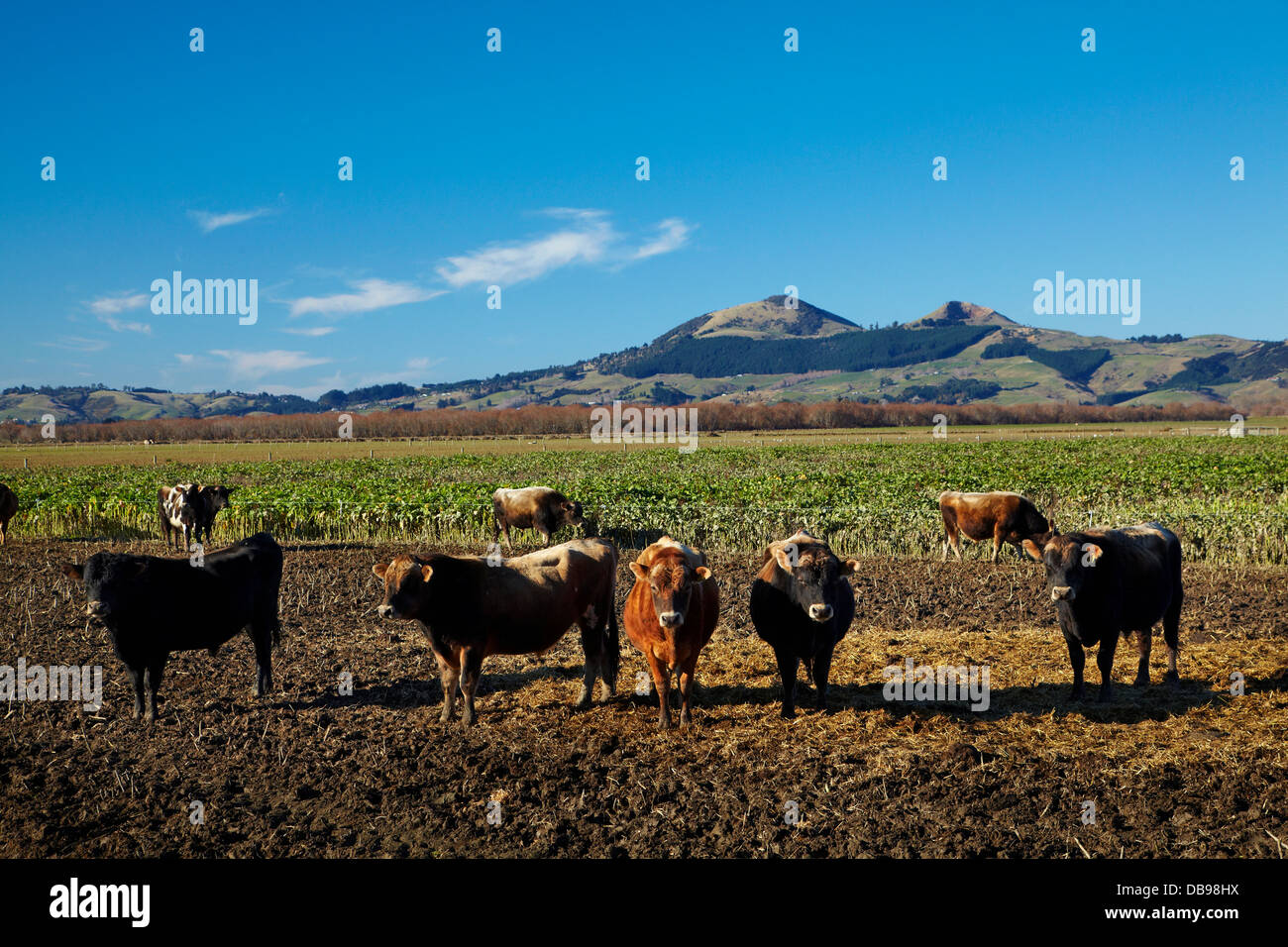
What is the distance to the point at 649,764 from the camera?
23.8 feet

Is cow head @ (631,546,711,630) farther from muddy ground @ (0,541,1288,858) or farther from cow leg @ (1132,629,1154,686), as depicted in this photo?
cow leg @ (1132,629,1154,686)

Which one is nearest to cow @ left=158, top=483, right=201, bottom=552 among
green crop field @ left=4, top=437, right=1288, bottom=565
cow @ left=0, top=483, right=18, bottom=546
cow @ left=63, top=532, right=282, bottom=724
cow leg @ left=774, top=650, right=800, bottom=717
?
green crop field @ left=4, top=437, right=1288, bottom=565

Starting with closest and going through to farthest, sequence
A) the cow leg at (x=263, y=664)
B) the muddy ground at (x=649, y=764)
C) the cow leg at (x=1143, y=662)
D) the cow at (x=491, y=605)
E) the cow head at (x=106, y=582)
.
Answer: the muddy ground at (x=649, y=764)
the cow at (x=491, y=605)
the cow head at (x=106, y=582)
the cow leg at (x=1143, y=662)
the cow leg at (x=263, y=664)

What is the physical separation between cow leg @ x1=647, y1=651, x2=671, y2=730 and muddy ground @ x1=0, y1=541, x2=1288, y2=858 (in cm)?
16

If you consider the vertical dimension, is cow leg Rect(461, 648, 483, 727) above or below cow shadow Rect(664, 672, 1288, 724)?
above

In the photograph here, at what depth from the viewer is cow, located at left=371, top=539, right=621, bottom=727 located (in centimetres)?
782

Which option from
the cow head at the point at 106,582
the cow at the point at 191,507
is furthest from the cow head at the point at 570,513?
the cow head at the point at 106,582

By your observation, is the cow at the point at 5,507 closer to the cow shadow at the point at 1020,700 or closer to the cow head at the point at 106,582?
the cow head at the point at 106,582

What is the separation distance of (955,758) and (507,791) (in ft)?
12.6

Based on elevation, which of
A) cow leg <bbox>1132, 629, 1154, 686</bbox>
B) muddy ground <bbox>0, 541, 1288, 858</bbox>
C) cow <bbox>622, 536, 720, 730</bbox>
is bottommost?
muddy ground <bbox>0, 541, 1288, 858</bbox>

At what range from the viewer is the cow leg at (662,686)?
26.2 ft

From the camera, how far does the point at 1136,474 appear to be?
94.6 ft
